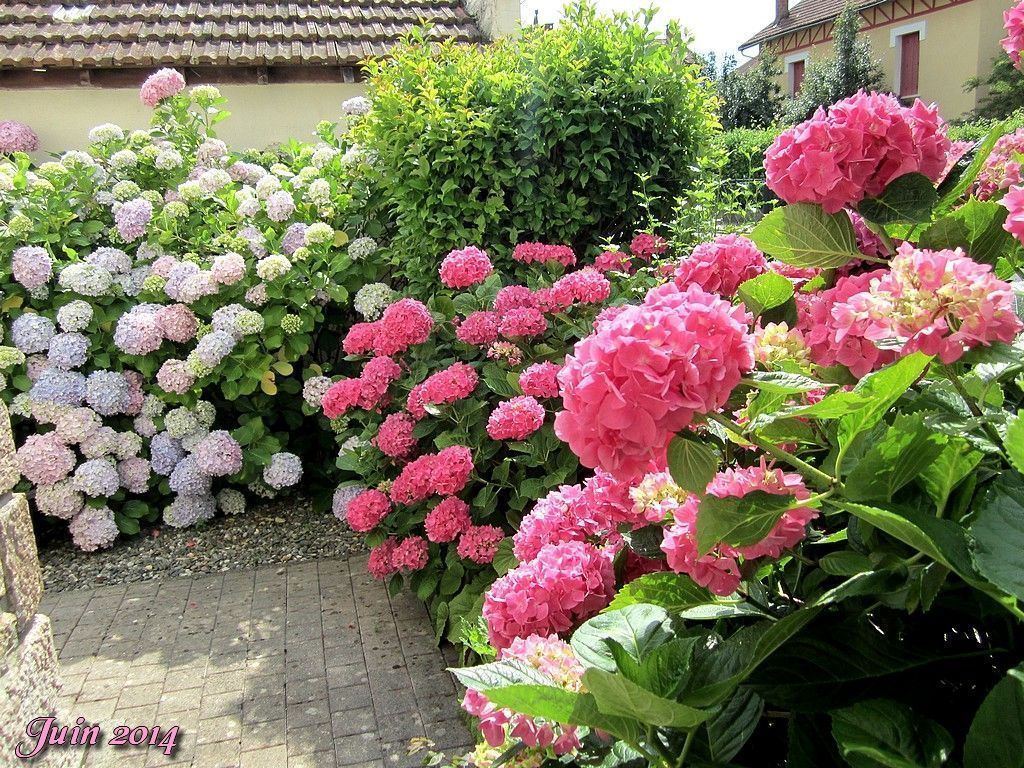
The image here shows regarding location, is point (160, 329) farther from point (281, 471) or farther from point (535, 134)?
point (535, 134)

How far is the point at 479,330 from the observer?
139 inches

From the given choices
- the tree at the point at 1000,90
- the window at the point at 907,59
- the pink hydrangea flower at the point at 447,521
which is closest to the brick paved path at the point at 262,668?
the pink hydrangea flower at the point at 447,521

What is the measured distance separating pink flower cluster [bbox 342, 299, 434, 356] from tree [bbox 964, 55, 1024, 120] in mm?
19616

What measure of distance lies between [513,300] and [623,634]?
2.57 m

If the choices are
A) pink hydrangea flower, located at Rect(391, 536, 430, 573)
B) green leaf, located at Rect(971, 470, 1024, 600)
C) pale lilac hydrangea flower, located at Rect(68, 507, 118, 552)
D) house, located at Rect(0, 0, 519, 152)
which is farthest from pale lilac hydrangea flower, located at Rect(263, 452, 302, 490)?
house, located at Rect(0, 0, 519, 152)

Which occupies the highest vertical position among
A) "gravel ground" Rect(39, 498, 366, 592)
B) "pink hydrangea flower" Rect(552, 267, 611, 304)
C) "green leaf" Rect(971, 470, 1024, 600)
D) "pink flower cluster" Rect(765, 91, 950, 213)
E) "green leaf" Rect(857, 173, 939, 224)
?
"pink flower cluster" Rect(765, 91, 950, 213)

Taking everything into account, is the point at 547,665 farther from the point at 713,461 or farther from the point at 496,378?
the point at 496,378

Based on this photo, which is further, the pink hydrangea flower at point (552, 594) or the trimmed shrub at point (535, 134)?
the trimmed shrub at point (535, 134)

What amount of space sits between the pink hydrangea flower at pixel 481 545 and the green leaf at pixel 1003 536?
244 centimetres

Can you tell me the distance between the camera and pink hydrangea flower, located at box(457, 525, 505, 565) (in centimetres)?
321

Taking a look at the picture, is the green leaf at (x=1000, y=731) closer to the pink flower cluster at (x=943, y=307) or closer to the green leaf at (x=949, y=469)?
the green leaf at (x=949, y=469)

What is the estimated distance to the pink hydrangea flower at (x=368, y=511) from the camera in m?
3.48

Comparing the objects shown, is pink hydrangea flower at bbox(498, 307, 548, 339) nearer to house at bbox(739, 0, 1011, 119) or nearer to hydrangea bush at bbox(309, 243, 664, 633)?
hydrangea bush at bbox(309, 243, 664, 633)

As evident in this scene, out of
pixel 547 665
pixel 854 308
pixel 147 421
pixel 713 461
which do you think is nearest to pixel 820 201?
pixel 854 308
